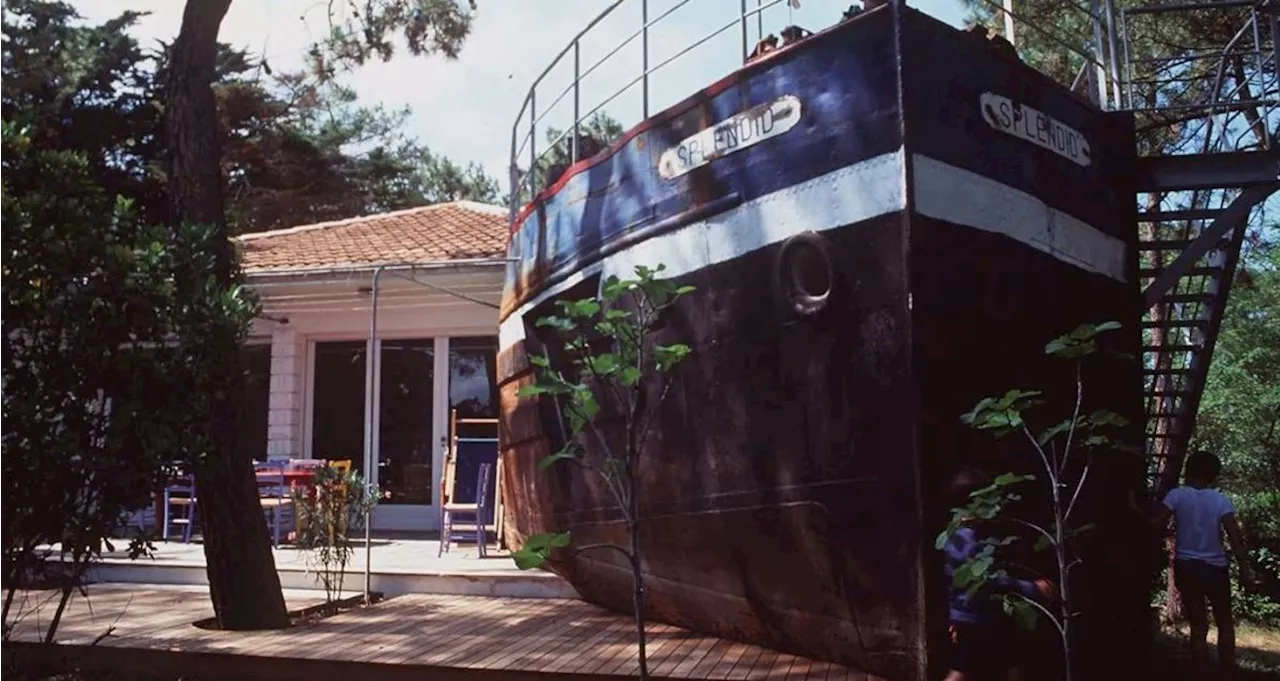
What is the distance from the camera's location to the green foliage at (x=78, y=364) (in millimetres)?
3863

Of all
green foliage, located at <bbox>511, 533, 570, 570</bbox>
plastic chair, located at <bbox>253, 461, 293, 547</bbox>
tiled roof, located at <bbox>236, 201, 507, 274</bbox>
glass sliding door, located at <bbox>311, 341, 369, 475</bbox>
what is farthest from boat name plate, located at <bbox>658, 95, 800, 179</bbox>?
glass sliding door, located at <bbox>311, 341, 369, 475</bbox>

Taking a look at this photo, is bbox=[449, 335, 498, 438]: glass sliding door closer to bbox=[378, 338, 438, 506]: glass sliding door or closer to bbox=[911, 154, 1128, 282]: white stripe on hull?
bbox=[378, 338, 438, 506]: glass sliding door

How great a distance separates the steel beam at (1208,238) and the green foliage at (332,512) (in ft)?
Answer: 15.5

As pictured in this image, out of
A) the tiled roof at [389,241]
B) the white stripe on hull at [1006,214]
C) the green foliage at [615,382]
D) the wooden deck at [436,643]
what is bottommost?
the wooden deck at [436,643]

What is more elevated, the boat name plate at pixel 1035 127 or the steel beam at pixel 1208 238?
the boat name plate at pixel 1035 127

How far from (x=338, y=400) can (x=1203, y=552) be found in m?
8.02

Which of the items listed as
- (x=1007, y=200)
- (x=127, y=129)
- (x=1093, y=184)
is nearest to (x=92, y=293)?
(x=1007, y=200)

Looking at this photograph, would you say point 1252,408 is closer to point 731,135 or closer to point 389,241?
point 731,135

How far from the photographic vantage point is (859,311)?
432cm

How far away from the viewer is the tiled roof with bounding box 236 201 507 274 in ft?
31.9

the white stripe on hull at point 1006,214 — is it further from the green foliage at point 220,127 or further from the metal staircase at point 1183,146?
the green foliage at point 220,127

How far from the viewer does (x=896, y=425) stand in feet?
13.6

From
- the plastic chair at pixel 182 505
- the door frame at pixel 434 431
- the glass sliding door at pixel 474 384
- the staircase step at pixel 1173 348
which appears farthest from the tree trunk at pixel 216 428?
the staircase step at pixel 1173 348

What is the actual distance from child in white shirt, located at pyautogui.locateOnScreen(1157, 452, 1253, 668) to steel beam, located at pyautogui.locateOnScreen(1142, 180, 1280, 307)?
86 cm
